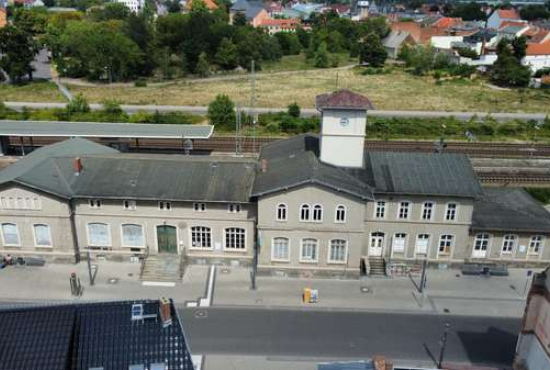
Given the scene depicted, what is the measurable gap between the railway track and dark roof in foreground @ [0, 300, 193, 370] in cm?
4313

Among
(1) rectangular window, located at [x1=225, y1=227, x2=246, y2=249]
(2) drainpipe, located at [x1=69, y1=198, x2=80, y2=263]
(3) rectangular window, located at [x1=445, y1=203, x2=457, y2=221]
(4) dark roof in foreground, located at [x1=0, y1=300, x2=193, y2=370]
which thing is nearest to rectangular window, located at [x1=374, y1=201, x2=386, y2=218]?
(3) rectangular window, located at [x1=445, y1=203, x2=457, y2=221]

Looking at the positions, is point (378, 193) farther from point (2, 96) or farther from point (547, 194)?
point (2, 96)

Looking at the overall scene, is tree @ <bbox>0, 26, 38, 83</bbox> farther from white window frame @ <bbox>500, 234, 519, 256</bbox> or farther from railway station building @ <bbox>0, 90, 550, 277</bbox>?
white window frame @ <bbox>500, 234, 519, 256</bbox>

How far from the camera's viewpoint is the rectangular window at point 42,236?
137 feet

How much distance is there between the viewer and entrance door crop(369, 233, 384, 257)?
43.0 m

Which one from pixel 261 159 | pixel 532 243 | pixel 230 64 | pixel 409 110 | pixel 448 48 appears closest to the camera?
pixel 532 243

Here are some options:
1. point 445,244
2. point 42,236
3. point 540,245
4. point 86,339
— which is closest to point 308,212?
point 445,244

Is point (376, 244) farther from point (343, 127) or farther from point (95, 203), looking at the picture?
point (95, 203)

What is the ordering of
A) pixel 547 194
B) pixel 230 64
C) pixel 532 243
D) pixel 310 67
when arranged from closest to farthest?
pixel 532 243 < pixel 547 194 < pixel 230 64 < pixel 310 67

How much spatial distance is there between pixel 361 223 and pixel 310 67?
109m

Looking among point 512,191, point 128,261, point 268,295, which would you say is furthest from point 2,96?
point 512,191

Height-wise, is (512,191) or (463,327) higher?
(512,191)

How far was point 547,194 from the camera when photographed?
178 ft

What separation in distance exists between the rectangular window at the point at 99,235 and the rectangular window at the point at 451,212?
91.0ft
